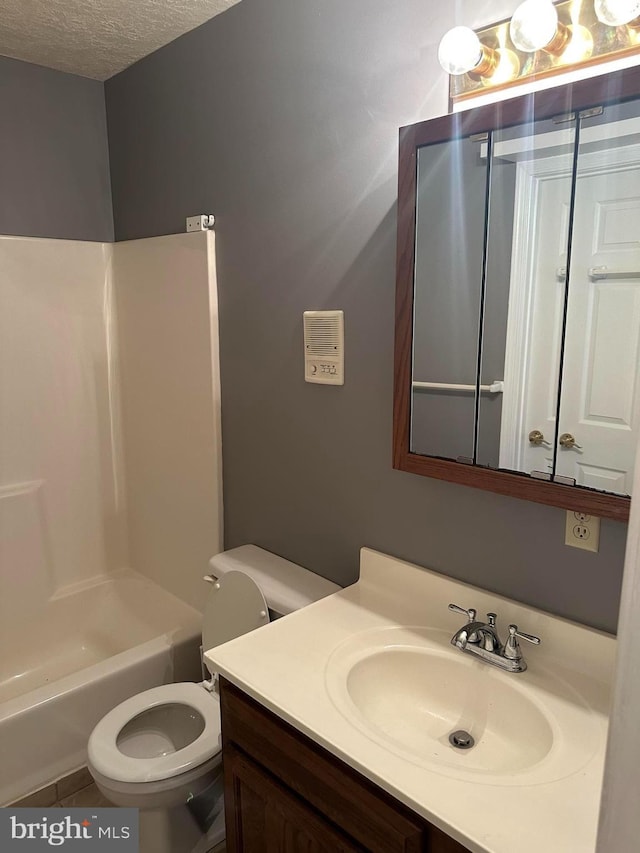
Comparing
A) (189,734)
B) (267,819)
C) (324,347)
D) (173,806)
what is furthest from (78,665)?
(324,347)

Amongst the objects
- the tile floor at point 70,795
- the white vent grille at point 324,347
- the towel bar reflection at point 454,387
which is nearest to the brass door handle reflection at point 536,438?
the towel bar reflection at point 454,387

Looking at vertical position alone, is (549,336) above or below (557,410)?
above

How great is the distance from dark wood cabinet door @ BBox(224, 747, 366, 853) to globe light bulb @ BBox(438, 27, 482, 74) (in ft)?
4.91

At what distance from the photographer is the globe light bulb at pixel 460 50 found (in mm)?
1251

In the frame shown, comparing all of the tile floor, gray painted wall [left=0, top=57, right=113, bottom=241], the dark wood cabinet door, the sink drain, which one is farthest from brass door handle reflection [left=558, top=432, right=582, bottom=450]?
gray painted wall [left=0, top=57, right=113, bottom=241]

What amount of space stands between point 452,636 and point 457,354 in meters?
0.65

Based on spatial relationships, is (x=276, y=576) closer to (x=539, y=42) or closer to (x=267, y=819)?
(x=267, y=819)

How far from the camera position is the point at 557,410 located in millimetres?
1275

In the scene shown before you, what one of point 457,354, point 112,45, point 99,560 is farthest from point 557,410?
point 99,560

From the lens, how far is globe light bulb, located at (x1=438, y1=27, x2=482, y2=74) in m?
1.25

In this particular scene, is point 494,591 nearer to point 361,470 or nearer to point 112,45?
point 361,470

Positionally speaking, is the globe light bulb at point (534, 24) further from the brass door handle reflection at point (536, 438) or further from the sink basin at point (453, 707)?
the sink basin at point (453, 707)

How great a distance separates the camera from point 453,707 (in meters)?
1.35

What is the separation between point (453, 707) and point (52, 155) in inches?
92.6
